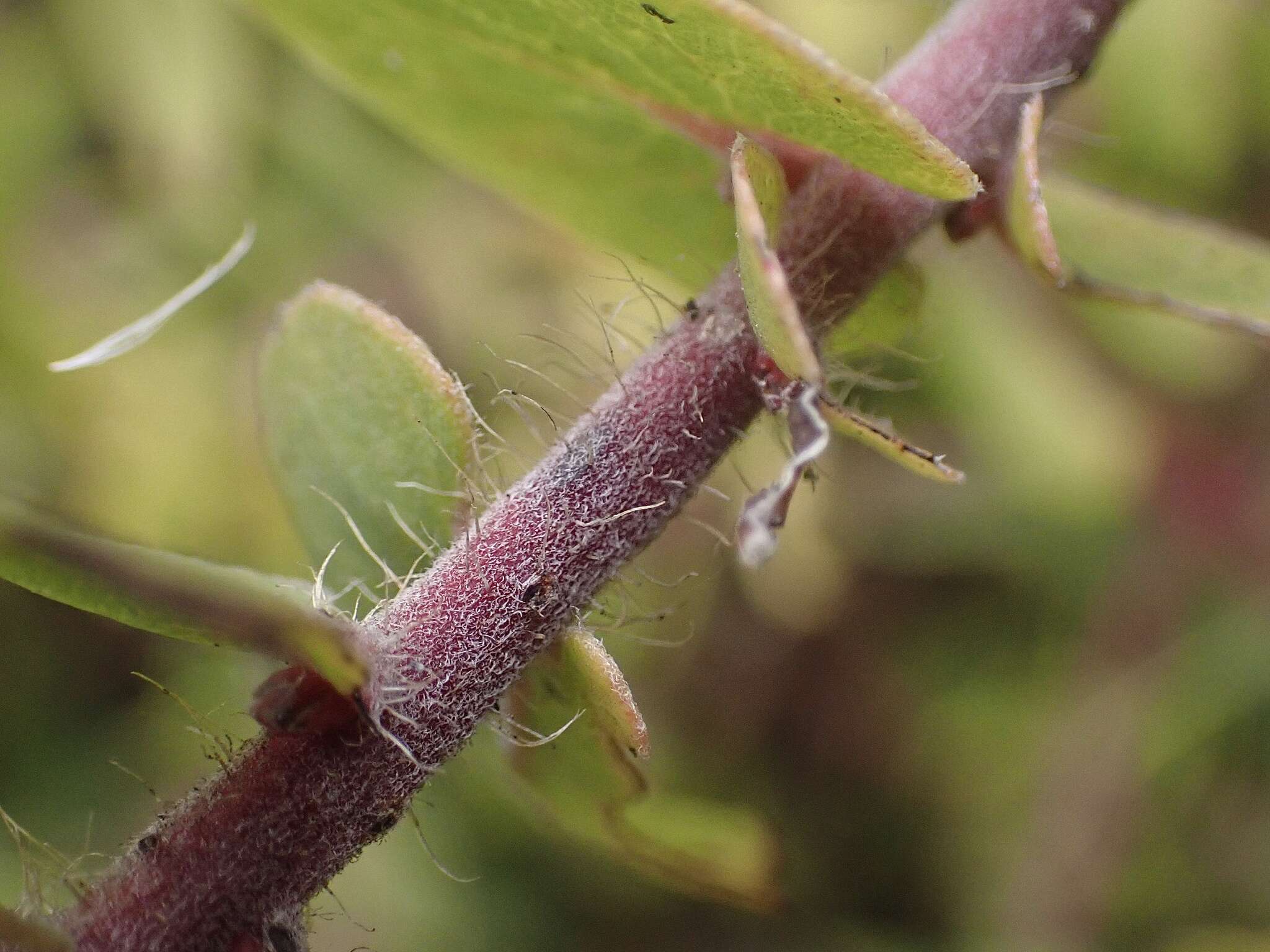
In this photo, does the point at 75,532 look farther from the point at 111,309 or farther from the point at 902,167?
the point at 111,309

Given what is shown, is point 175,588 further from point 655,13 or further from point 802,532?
point 802,532

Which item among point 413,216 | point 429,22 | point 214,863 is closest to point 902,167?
point 429,22

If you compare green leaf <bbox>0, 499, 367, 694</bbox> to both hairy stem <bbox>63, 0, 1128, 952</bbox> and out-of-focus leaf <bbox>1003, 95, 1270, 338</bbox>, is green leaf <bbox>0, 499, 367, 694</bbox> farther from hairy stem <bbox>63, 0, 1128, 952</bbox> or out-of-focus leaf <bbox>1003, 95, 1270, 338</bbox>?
out-of-focus leaf <bbox>1003, 95, 1270, 338</bbox>

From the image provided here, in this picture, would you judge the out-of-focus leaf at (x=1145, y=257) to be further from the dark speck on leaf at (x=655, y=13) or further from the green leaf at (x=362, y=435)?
the green leaf at (x=362, y=435)

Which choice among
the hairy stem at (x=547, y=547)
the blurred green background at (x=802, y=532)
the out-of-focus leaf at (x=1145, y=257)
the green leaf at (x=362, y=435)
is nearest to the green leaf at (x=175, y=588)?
the hairy stem at (x=547, y=547)

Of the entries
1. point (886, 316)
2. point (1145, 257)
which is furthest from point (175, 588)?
point (1145, 257)

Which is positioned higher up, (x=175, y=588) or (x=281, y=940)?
(x=175, y=588)
